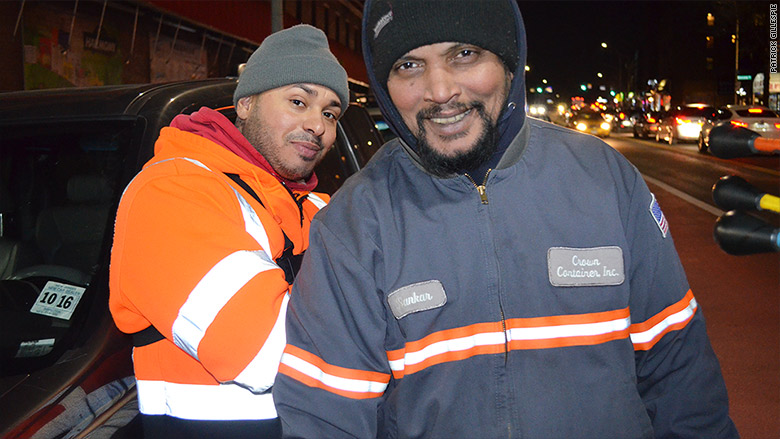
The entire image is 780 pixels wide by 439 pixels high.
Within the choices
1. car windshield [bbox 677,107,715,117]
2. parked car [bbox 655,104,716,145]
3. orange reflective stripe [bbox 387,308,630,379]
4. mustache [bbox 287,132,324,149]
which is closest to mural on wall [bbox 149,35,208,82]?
mustache [bbox 287,132,324,149]

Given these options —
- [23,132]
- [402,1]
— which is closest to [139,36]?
[23,132]

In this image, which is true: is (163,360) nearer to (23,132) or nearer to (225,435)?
(225,435)

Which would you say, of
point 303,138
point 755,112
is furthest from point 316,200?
point 755,112

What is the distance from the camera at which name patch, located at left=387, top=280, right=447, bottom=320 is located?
177 centimetres

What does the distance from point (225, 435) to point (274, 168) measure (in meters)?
1.22

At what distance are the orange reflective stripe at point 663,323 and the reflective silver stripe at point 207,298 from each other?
1.09 metres

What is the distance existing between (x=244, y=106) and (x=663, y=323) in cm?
189

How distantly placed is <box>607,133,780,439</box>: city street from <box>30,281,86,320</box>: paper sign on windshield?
3.54 meters

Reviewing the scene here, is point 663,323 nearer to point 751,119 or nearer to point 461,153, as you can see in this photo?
point 461,153

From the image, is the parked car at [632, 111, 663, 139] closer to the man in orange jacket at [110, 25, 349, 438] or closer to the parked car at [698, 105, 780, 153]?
the parked car at [698, 105, 780, 153]

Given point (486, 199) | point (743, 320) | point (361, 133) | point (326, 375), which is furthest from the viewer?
point (743, 320)

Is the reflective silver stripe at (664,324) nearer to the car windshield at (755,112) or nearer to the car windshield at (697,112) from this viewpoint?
the car windshield at (755,112)

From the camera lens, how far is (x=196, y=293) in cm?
189

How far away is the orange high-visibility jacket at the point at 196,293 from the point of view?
188 centimetres
